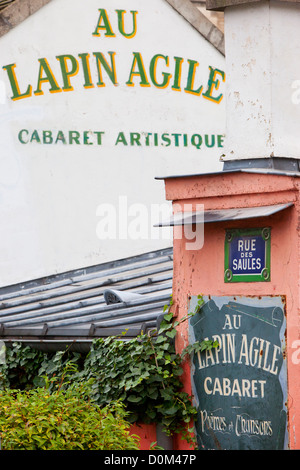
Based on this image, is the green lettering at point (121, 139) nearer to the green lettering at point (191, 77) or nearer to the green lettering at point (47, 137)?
the green lettering at point (47, 137)

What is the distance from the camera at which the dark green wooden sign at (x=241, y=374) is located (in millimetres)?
8125

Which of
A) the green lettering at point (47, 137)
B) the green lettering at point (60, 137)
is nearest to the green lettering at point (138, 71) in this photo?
the green lettering at point (60, 137)

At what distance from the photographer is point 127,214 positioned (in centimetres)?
1509

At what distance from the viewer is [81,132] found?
1473 cm

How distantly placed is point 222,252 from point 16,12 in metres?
7.19

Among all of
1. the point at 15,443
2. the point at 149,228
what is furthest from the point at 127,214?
the point at 15,443

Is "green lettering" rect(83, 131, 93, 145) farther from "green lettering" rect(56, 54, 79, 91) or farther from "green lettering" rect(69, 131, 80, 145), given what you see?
"green lettering" rect(56, 54, 79, 91)

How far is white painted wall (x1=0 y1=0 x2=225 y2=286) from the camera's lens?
14.4 m

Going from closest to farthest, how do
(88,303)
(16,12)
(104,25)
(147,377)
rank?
Result: 1. (147,377)
2. (88,303)
3. (16,12)
4. (104,25)

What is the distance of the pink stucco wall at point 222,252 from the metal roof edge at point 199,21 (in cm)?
690

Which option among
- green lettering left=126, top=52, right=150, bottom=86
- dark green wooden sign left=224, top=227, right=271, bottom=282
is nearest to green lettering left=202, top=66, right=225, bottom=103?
green lettering left=126, top=52, right=150, bottom=86

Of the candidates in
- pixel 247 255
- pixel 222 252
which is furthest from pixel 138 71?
pixel 247 255

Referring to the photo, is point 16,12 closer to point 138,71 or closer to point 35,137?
point 35,137

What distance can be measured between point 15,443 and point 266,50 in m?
4.32
